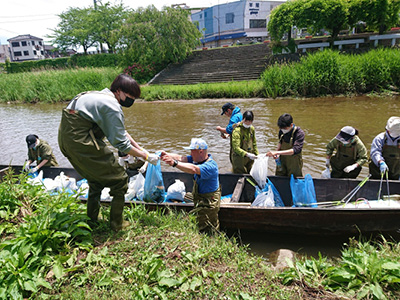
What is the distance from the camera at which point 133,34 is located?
88.2 ft

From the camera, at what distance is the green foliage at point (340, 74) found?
15.5 meters

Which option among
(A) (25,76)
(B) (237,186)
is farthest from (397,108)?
(A) (25,76)

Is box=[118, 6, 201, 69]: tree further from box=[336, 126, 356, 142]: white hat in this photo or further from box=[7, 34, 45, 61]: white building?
box=[7, 34, 45, 61]: white building

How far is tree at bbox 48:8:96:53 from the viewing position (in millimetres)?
41225

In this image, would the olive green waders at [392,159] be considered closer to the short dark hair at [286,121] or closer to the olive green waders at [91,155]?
the short dark hair at [286,121]

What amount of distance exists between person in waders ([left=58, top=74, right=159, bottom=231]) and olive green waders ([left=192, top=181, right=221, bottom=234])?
3.75 feet

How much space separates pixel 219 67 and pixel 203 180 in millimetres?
22870

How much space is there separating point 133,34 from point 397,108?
23084 mm

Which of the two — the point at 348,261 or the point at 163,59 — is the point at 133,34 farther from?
the point at 348,261

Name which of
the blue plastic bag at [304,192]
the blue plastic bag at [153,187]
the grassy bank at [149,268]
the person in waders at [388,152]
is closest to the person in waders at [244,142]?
the blue plastic bag at [304,192]

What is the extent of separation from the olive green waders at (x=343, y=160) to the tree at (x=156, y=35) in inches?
969

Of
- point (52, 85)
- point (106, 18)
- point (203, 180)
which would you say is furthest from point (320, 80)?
point (106, 18)

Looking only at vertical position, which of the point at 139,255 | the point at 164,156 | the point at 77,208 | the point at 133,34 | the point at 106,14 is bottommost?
the point at 139,255

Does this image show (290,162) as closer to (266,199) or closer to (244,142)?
(244,142)
